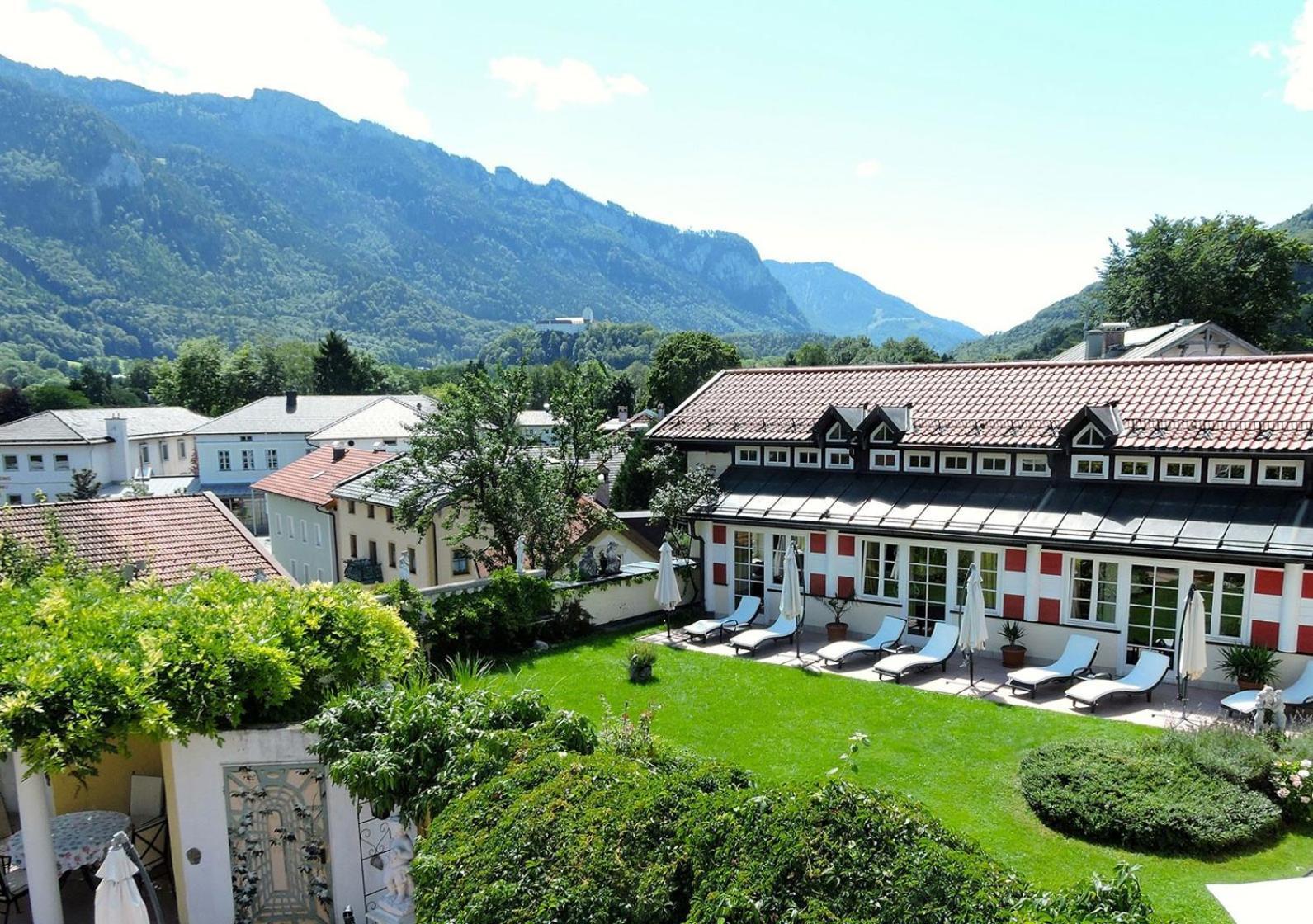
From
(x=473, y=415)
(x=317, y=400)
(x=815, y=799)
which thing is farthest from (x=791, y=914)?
(x=317, y=400)

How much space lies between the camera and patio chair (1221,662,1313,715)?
41.1 feet

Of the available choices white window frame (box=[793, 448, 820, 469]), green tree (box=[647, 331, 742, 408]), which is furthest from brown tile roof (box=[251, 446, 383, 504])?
green tree (box=[647, 331, 742, 408])

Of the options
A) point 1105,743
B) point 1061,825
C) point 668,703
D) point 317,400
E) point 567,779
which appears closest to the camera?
point 567,779

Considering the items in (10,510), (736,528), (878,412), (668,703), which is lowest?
(668,703)

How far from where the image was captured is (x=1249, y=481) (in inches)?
597

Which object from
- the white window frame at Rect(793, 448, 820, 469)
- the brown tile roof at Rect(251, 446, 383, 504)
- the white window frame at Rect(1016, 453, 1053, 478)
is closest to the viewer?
the white window frame at Rect(1016, 453, 1053, 478)

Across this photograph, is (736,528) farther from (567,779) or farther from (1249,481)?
(567,779)

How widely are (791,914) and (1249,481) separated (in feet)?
48.3

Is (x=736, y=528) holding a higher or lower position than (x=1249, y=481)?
lower

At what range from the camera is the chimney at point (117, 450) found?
51562mm

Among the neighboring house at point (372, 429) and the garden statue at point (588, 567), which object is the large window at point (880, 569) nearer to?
the garden statue at point (588, 567)

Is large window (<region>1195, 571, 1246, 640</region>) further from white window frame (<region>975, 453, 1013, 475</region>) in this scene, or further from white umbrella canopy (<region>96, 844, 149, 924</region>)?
white umbrella canopy (<region>96, 844, 149, 924</region>)

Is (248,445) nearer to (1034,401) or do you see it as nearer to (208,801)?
(1034,401)

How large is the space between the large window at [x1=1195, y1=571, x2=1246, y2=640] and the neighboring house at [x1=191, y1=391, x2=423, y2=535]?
155 ft
